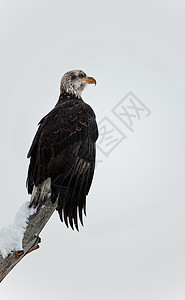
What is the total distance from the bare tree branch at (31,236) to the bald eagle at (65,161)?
161 mm

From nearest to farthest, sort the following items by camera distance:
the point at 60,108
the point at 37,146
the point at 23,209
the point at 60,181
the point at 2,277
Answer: the point at 2,277 < the point at 23,209 < the point at 60,181 < the point at 37,146 < the point at 60,108

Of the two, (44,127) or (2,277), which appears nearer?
(2,277)

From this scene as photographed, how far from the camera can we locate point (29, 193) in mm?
5707

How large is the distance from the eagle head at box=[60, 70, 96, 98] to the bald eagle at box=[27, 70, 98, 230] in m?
1.41

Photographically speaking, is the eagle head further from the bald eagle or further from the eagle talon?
the eagle talon

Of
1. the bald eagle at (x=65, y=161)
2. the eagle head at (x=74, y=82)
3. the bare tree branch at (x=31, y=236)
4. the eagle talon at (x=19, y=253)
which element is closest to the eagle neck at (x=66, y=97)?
the eagle head at (x=74, y=82)

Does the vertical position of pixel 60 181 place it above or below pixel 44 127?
below

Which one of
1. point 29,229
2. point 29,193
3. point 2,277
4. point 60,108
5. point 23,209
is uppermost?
point 60,108

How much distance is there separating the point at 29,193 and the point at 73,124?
4.27 ft

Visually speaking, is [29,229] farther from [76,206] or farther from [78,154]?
[78,154]

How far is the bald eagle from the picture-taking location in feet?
17.0

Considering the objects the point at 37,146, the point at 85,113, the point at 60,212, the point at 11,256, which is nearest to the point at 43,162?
the point at 37,146

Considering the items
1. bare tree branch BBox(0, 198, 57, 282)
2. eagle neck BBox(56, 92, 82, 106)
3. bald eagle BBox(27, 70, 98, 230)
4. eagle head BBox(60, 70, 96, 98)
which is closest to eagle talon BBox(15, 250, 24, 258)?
bare tree branch BBox(0, 198, 57, 282)

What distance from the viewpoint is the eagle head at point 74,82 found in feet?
24.3
